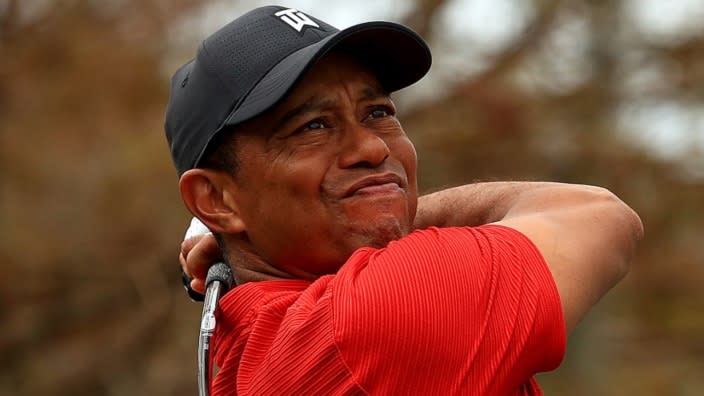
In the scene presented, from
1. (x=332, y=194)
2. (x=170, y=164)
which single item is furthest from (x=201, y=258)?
(x=170, y=164)

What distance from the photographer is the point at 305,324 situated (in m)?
2.10

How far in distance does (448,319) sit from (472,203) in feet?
2.21

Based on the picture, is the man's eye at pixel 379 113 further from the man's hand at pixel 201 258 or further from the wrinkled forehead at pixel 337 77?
the man's hand at pixel 201 258

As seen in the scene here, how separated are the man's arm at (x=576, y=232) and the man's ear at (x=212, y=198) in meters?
0.54

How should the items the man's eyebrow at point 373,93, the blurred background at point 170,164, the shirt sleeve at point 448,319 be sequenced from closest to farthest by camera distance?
the shirt sleeve at point 448,319
the man's eyebrow at point 373,93
the blurred background at point 170,164

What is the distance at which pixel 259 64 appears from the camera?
2430 millimetres

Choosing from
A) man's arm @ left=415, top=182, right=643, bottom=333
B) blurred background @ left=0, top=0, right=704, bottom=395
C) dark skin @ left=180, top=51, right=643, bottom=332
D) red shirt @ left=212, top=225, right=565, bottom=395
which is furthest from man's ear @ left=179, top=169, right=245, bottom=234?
blurred background @ left=0, top=0, right=704, bottom=395

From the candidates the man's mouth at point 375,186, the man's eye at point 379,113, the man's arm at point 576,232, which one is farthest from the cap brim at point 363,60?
the man's arm at point 576,232

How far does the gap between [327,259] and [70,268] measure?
6439 mm

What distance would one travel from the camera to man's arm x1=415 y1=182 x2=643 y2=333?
2156 mm

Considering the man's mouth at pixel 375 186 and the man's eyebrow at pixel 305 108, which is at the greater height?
the man's eyebrow at pixel 305 108

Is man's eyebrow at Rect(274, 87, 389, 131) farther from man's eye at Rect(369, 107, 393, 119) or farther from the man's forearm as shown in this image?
the man's forearm

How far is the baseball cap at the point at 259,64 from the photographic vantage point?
236 centimetres

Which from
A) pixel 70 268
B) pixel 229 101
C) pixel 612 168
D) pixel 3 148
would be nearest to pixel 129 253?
pixel 70 268
